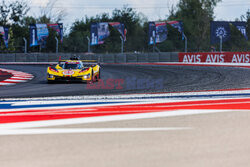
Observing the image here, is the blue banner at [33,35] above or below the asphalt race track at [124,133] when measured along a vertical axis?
above

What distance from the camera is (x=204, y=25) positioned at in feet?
221

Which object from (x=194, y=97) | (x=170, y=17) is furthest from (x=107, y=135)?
(x=170, y=17)

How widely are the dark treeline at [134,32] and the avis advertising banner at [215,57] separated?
74.9 ft

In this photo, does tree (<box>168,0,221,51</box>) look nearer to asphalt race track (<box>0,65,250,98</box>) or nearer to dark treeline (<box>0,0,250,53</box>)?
dark treeline (<box>0,0,250,53</box>)

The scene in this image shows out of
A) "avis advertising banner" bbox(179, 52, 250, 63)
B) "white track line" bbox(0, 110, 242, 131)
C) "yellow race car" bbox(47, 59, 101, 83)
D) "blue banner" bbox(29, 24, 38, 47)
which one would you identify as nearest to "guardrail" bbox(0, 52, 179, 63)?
"avis advertising banner" bbox(179, 52, 250, 63)

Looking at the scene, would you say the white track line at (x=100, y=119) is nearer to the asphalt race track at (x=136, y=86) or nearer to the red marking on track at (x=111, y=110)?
the red marking on track at (x=111, y=110)

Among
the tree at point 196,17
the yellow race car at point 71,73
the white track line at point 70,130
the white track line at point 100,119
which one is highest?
the tree at point 196,17

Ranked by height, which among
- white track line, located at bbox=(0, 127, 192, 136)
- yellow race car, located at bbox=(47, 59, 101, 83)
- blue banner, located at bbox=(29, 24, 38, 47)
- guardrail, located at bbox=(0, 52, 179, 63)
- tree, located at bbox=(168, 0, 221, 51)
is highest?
tree, located at bbox=(168, 0, 221, 51)

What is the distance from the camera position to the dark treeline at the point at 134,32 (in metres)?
60.5

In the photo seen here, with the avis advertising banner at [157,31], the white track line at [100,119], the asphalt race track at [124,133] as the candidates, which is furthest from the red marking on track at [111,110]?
the avis advertising banner at [157,31]

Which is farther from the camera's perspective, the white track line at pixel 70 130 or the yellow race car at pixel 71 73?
the yellow race car at pixel 71 73

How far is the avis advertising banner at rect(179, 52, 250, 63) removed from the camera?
98.3ft

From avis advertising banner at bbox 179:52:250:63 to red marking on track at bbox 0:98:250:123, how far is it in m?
22.3

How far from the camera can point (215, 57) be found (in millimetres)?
31469
